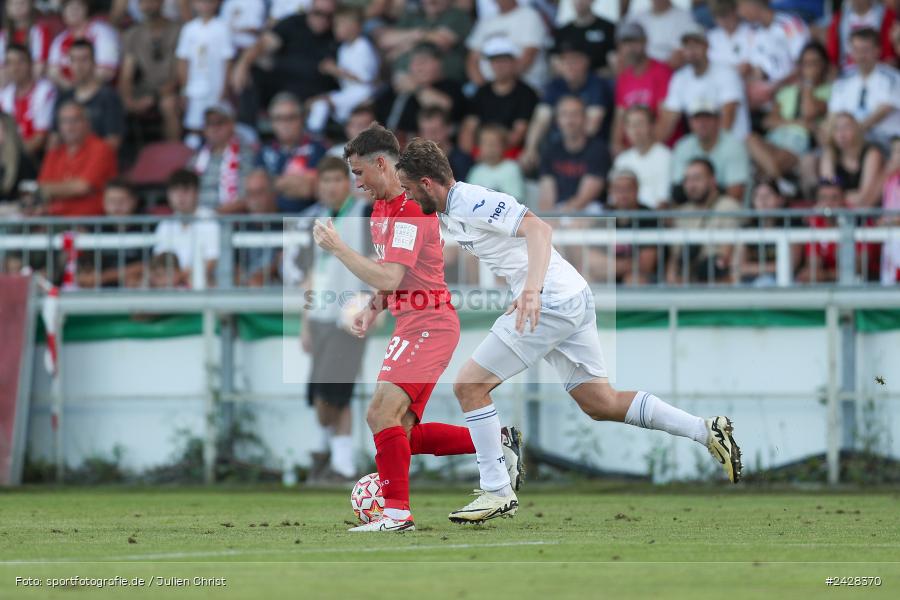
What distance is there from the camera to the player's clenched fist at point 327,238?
27.8ft

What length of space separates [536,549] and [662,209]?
7.76 meters

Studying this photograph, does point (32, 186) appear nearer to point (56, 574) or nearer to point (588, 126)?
point (588, 126)

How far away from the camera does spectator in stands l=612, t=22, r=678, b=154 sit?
16266 mm

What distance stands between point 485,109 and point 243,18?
3818 millimetres

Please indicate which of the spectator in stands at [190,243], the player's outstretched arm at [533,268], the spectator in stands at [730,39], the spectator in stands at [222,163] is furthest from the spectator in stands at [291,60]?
the player's outstretched arm at [533,268]

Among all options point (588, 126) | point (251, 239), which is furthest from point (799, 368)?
point (251, 239)

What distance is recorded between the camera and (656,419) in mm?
9383

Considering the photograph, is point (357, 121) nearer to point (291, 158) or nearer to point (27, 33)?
point (291, 158)

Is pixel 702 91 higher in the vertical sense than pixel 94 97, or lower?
lower

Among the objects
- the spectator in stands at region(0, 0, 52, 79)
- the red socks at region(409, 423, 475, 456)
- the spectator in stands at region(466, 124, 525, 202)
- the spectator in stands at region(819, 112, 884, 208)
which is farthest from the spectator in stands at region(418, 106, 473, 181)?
the red socks at region(409, 423, 475, 456)

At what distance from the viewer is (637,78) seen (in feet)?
53.7

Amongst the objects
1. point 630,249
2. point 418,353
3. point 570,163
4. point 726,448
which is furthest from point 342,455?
point 726,448

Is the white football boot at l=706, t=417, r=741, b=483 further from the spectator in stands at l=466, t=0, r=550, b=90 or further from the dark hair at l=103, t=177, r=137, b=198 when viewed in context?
the dark hair at l=103, t=177, r=137, b=198

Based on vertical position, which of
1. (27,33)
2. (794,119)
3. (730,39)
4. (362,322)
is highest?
(27,33)
